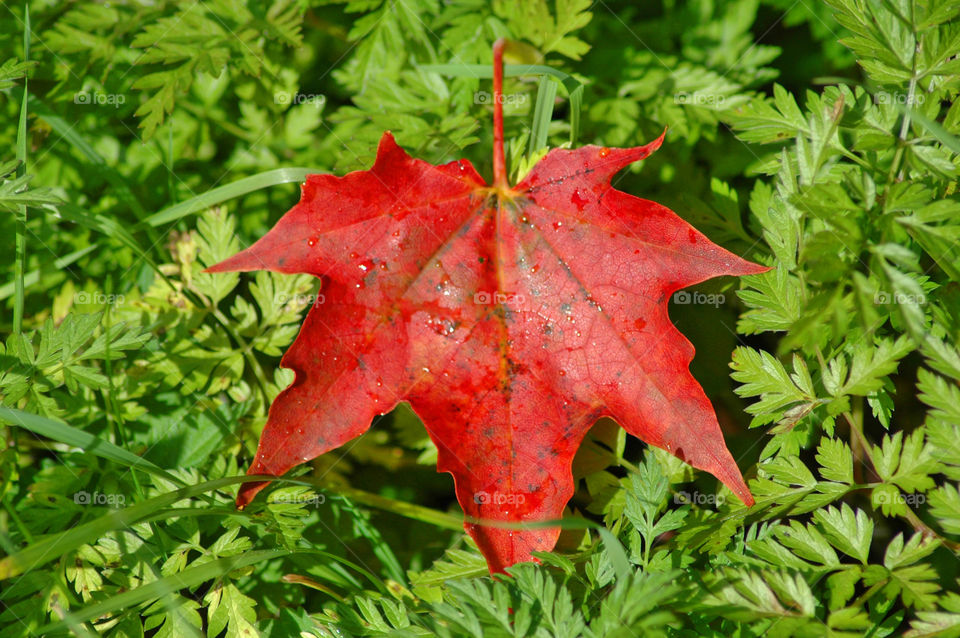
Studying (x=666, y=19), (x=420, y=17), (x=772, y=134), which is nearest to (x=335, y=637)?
(x=772, y=134)

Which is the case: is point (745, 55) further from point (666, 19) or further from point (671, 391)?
point (671, 391)

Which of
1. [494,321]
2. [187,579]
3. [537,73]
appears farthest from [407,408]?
[537,73]

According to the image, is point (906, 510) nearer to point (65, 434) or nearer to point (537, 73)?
point (537, 73)

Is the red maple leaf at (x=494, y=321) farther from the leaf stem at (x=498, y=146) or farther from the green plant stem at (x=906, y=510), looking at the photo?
the green plant stem at (x=906, y=510)

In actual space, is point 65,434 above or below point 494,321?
below

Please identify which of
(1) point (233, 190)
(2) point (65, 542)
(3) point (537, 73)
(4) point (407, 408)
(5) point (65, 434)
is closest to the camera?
(2) point (65, 542)
